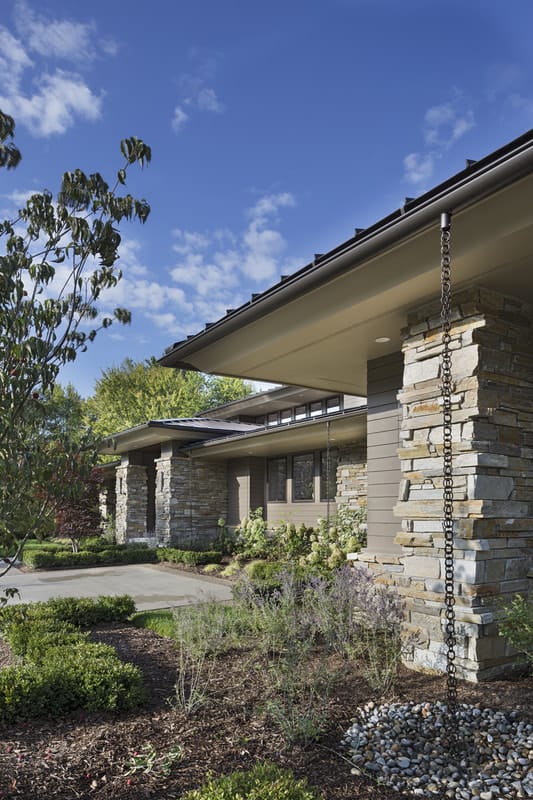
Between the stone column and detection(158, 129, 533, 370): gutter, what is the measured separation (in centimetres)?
1416

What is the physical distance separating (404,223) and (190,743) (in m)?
3.48

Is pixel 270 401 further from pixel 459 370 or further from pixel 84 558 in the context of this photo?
pixel 459 370

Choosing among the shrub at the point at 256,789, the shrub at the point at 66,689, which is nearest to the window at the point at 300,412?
the shrub at the point at 66,689

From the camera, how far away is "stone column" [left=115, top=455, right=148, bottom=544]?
60.9ft

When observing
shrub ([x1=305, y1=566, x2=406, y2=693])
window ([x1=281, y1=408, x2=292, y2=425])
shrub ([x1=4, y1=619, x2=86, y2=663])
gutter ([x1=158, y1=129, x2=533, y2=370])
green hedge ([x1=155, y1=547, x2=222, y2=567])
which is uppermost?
gutter ([x1=158, y1=129, x2=533, y2=370])

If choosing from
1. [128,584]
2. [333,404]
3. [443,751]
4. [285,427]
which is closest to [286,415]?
[333,404]

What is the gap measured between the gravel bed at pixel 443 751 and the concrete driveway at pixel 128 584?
5019 millimetres

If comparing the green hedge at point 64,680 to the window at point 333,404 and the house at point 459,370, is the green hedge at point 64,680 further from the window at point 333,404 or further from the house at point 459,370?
→ the window at point 333,404

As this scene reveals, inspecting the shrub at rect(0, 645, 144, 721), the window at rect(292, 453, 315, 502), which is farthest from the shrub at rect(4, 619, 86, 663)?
the window at rect(292, 453, 315, 502)

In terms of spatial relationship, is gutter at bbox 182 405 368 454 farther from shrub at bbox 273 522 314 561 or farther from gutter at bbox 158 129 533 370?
gutter at bbox 158 129 533 370

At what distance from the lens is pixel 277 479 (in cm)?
1570

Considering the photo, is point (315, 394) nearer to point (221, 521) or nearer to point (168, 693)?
point (221, 521)

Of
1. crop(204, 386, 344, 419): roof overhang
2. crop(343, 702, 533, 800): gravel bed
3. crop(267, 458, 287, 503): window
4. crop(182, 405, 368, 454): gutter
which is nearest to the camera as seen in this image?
crop(343, 702, 533, 800): gravel bed

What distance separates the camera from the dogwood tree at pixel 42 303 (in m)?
3.00
